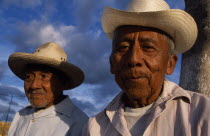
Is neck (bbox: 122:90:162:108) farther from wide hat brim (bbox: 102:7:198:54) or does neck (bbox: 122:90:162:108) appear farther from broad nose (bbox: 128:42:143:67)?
wide hat brim (bbox: 102:7:198:54)

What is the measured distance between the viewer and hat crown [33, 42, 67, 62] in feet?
11.9

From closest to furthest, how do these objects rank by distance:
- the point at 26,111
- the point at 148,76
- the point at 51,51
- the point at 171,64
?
1. the point at 148,76
2. the point at 171,64
3. the point at 51,51
4. the point at 26,111

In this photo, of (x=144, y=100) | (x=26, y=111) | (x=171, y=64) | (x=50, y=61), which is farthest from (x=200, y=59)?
(x=26, y=111)

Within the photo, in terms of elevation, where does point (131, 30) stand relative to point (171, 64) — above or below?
above

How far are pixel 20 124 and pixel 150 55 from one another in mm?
2379

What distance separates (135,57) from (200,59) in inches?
61.1

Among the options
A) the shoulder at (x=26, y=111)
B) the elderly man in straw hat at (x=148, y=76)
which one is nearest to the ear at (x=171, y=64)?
the elderly man in straw hat at (x=148, y=76)

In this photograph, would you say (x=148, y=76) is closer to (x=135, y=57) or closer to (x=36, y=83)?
(x=135, y=57)

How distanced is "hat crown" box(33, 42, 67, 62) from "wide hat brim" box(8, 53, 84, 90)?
135 millimetres

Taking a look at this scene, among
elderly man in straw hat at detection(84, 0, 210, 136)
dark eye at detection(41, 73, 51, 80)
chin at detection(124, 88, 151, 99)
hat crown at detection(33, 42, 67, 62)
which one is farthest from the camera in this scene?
hat crown at detection(33, 42, 67, 62)

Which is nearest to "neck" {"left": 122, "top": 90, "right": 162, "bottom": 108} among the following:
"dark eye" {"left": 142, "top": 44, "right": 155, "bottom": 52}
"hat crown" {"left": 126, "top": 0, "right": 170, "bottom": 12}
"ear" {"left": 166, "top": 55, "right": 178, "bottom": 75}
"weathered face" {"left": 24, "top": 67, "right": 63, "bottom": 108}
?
"ear" {"left": 166, "top": 55, "right": 178, "bottom": 75}

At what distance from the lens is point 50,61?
136 inches

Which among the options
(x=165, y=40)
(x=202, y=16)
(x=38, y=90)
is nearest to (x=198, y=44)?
(x=202, y=16)

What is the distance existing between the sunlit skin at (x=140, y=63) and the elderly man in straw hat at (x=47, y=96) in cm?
125
